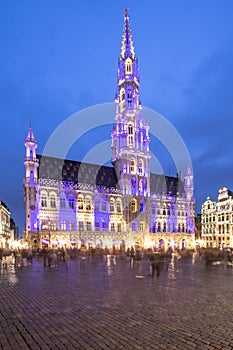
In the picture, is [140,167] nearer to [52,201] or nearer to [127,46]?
[52,201]

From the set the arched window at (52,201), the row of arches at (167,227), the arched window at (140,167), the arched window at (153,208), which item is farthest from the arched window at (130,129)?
the arched window at (52,201)

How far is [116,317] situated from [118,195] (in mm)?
66029

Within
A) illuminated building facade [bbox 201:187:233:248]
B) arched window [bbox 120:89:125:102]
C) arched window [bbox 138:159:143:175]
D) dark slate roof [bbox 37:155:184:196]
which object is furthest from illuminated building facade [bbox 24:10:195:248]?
illuminated building facade [bbox 201:187:233:248]

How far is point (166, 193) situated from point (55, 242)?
112 ft

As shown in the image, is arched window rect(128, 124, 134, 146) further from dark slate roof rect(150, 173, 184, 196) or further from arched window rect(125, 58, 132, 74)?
arched window rect(125, 58, 132, 74)

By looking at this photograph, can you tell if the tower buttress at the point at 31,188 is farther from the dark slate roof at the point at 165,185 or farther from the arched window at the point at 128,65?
the arched window at the point at 128,65

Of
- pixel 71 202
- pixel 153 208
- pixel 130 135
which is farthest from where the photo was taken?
pixel 153 208

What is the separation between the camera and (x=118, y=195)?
75062mm

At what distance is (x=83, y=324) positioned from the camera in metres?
8.38

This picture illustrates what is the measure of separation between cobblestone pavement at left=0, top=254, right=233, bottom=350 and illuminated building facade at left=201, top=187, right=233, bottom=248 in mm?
73010

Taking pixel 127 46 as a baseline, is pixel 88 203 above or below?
below

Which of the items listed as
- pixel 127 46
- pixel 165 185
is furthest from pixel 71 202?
pixel 127 46

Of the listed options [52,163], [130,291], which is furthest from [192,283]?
[52,163]

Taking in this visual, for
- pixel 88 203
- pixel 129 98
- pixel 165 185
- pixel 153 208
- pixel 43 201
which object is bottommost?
pixel 153 208
